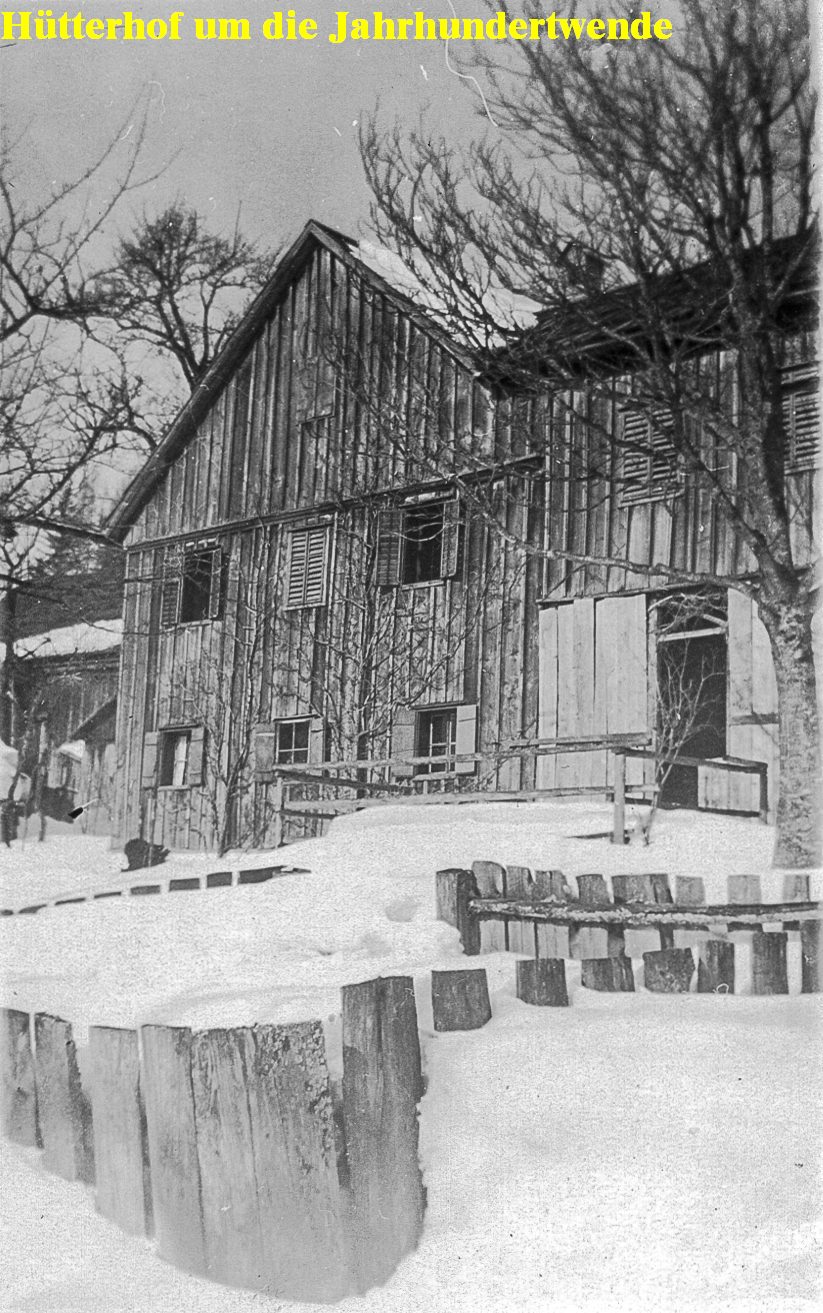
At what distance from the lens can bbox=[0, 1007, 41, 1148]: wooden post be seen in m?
3.48

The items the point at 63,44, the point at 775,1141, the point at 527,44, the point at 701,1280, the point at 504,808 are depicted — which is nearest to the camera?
the point at 701,1280

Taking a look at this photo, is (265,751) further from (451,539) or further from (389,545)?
(451,539)

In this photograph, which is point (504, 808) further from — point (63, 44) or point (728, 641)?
point (63, 44)

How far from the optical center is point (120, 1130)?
10.3 feet

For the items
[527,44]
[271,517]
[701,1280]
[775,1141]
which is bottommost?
[701,1280]

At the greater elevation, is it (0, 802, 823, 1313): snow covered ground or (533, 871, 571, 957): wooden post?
(533, 871, 571, 957): wooden post

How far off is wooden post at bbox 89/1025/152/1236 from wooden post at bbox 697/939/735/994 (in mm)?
1790

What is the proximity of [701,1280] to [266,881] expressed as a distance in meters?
3.82

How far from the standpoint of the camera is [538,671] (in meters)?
9.09

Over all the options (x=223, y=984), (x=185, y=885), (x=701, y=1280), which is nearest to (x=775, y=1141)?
(x=701, y=1280)

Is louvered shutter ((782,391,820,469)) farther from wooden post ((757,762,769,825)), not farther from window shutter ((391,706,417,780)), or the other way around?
window shutter ((391,706,417,780))

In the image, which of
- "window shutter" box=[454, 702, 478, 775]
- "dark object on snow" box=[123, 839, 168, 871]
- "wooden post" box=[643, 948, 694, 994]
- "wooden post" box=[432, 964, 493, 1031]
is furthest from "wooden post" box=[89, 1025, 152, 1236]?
"window shutter" box=[454, 702, 478, 775]

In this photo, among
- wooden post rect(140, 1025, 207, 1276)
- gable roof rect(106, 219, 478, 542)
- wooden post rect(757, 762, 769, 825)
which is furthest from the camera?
wooden post rect(757, 762, 769, 825)

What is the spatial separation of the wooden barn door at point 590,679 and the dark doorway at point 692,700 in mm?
182
